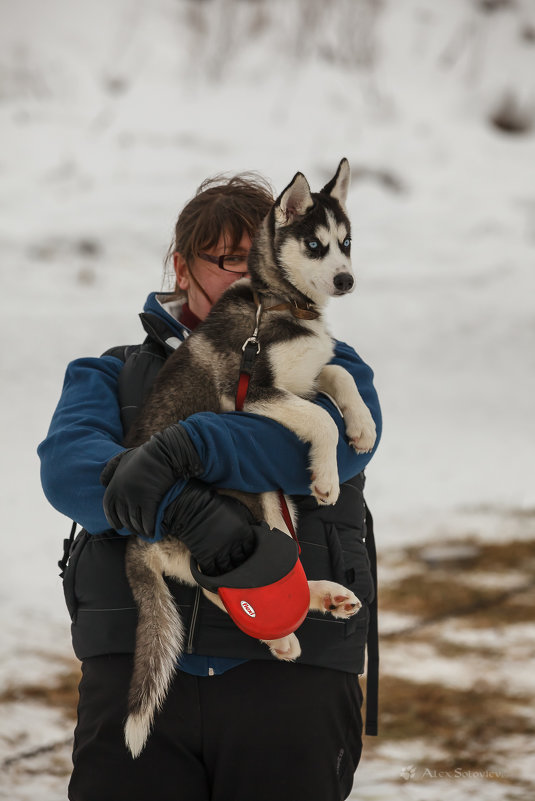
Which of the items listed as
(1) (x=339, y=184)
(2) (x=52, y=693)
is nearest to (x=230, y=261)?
(1) (x=339, y=184)

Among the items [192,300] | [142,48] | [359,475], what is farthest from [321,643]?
[142,48]

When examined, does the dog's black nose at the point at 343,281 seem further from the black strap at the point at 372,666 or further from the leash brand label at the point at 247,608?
the leash brand label at the point at 247,608

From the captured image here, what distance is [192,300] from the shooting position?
Answer: 7.84ft

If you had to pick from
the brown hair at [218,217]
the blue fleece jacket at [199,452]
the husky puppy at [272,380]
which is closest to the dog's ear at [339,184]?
the husky puppy at [272,380]

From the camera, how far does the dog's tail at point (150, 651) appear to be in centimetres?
171

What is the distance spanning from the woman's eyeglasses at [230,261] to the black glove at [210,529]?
32.3 inches

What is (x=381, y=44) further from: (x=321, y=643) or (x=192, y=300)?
(x=321, y=643)

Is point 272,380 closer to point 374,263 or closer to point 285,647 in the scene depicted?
point 285,647

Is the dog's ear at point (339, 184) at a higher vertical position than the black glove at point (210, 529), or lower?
higher

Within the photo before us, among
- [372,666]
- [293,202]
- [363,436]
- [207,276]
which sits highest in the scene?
[293,202]

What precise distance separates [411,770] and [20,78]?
11.7 meters

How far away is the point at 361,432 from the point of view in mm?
1994

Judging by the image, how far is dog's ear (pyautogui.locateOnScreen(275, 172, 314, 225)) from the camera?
2.13 metres

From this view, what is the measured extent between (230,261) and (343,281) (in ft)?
1.48
